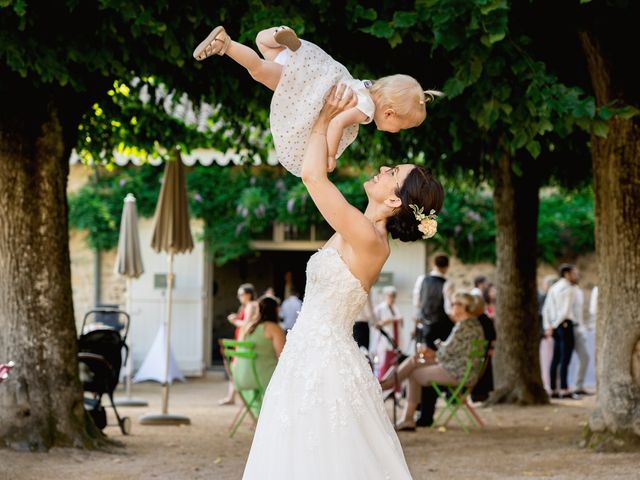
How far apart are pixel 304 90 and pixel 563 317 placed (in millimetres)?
12688

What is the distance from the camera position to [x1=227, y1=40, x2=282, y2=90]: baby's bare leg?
4.00 meters

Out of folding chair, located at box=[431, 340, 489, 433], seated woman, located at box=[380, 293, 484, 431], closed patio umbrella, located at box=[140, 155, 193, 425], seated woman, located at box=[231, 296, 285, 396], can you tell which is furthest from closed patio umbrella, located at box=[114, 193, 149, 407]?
folding chair, located at box=[431, 340, 489, 433]

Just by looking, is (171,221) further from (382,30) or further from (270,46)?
(270,46)

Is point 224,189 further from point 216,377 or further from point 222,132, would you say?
point 222,132

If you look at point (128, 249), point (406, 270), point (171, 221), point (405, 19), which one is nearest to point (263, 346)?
point (171, 221)

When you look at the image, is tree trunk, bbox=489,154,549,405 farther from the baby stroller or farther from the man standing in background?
the baby stroller

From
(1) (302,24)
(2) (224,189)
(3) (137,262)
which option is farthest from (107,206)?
(1) (302,24)

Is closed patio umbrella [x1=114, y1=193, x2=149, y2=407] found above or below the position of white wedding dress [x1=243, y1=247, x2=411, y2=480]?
above

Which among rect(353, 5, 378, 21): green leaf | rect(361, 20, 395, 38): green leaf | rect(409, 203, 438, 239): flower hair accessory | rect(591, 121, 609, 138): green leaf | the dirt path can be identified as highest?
rect(353, 5, 378, 21): green leaf

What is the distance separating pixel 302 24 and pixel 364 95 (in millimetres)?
3935

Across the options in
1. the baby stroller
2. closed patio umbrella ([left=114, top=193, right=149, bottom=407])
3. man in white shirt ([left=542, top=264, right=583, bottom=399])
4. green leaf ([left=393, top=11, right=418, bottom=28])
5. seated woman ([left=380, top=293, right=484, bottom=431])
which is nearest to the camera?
green leaf ([left=393, top=11, right=418, bottom=28])

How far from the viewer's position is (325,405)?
417cm

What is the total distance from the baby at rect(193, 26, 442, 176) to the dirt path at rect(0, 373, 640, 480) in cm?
462

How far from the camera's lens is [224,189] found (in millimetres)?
21375
